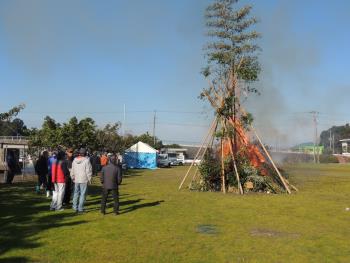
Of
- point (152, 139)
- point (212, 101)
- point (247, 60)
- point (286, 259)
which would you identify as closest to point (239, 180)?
point (212, 101)

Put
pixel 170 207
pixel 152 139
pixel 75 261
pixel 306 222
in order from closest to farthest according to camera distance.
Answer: pixel 75 261 < pixel 306 222 < pixel 170 207 < pixel 152 139

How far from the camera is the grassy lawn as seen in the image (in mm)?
8820

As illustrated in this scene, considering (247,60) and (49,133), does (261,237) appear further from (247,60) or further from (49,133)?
(49,133)

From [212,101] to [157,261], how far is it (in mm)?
14892

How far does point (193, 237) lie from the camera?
10.5m

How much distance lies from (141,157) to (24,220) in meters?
41.6

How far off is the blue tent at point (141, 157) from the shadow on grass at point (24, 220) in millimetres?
34702

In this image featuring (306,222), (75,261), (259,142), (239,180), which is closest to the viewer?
(75,261)

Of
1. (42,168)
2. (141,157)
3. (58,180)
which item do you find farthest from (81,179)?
(141,157)

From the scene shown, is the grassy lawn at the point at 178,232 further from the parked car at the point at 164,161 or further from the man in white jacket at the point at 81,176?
the parked car at the point at 164,161

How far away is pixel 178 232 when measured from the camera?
36.4 feet

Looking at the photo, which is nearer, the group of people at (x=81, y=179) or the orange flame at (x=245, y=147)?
the group of people at (x=81, y=179)

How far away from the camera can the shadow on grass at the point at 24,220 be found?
9.49 meters

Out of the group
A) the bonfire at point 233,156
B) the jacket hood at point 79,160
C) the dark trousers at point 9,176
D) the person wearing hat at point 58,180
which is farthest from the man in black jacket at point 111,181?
the dark trousers at point 9,176
